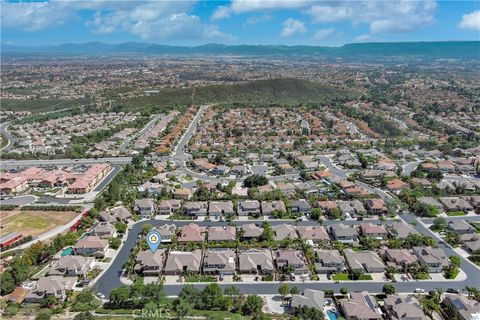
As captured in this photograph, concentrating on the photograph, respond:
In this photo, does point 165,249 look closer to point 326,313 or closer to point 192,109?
point 326,313

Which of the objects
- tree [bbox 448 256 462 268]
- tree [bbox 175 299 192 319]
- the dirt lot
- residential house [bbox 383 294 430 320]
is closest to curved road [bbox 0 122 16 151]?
the dirt lot

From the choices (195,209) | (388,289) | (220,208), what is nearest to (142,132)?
(195,209)

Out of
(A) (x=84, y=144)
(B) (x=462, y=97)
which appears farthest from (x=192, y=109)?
(B) (x=462, y=97)

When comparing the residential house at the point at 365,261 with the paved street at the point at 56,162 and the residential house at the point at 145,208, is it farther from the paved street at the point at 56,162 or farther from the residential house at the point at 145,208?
the paved street at the point at 56,162

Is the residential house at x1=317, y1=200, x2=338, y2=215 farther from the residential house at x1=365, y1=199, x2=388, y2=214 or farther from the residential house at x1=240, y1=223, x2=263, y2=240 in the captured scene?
the residential house at x1=240, y1=223, x2=263, y2=240

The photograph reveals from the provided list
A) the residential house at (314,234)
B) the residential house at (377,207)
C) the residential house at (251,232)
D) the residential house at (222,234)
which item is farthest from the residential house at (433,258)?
the residential house at (222,234)
